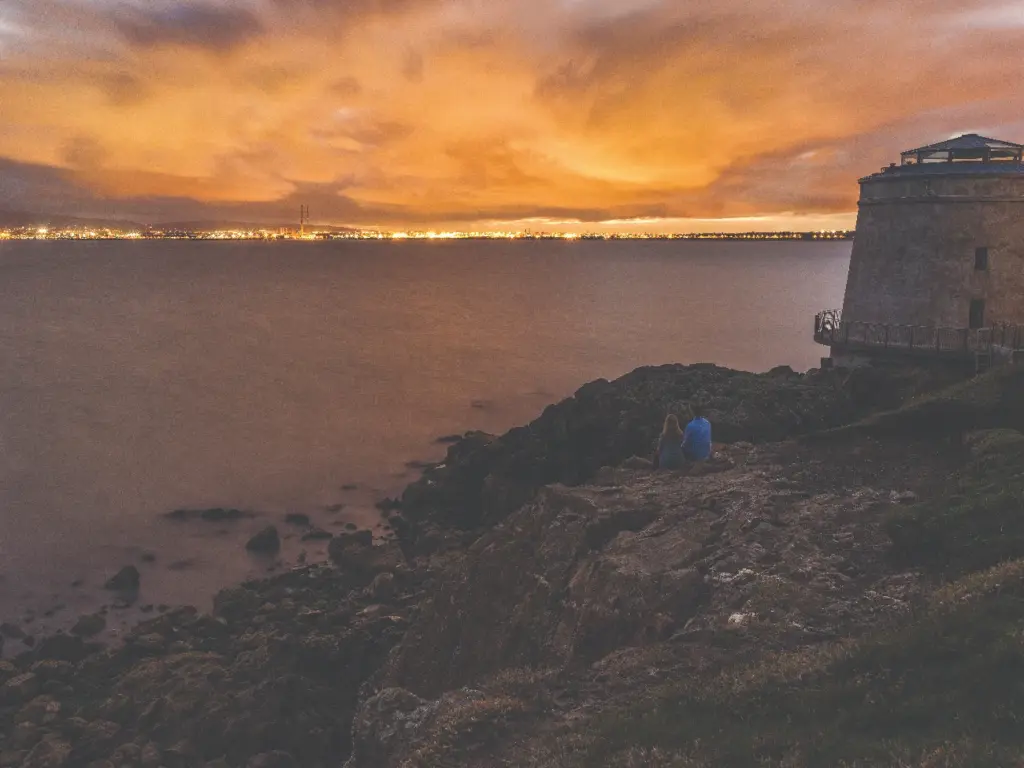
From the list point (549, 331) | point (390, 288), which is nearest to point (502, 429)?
point (549, 331)

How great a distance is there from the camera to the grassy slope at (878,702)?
7.89 metres

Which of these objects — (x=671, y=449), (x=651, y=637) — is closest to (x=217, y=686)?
(x=651, y=637)

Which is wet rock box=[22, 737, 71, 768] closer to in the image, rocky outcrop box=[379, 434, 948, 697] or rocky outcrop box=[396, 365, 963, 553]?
rocky outcrop box=[379, 434, 948, 697]

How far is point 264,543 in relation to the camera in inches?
1259

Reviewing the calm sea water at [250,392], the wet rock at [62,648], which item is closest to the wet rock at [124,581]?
the calm sea water at [250,392]

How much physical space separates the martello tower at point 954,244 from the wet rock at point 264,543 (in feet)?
85.8

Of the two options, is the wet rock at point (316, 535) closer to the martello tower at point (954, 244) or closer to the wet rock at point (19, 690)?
the wet rock at point (19, 690)

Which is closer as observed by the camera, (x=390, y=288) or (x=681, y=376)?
(x=681, y=376)

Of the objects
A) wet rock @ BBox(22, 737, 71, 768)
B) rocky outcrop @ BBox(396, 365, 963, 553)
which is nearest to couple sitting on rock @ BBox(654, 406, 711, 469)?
rocky outcrop @ BBox(396, 365, 963, 553)

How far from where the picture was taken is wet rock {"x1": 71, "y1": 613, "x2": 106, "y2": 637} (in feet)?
82.8

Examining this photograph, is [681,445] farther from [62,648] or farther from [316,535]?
[62,648]

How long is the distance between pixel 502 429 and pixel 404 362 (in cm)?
2762

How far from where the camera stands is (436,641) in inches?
717

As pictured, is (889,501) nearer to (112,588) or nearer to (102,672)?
(102,672)
